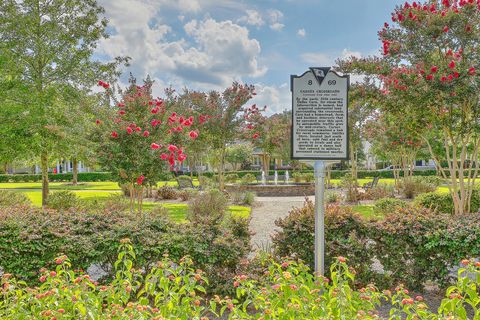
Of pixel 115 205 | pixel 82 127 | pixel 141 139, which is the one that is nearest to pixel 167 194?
pixel 82 127

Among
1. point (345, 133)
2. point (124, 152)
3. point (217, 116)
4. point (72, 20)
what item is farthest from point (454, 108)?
point (72, 20)

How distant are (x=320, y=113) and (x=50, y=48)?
470 inches

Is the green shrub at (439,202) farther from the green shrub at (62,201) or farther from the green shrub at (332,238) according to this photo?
the green shrub at (62,201)

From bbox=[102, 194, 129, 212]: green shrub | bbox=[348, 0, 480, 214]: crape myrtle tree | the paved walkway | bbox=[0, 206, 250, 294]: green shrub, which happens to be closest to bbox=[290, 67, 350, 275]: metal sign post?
bbox=[0, 206, 250, 294]: green shrub

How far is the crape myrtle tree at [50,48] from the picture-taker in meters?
13.0

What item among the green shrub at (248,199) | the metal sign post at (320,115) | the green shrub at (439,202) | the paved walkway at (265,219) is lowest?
the paved walkway at (265,219)

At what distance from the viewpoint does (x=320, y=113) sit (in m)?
4.88

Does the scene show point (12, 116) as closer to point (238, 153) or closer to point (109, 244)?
point (109, 244)

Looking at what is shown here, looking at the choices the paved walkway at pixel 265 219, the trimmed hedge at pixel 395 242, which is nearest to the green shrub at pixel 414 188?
the paved walkway at pixel 265 219

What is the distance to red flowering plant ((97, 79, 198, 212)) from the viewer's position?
920 cm

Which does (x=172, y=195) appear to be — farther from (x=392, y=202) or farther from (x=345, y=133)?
(x=345, y=133)

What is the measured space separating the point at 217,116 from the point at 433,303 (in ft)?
48.9

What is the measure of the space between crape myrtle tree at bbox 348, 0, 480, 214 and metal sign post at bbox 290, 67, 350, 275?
4.20 meters

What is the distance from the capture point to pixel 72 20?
549 inches
